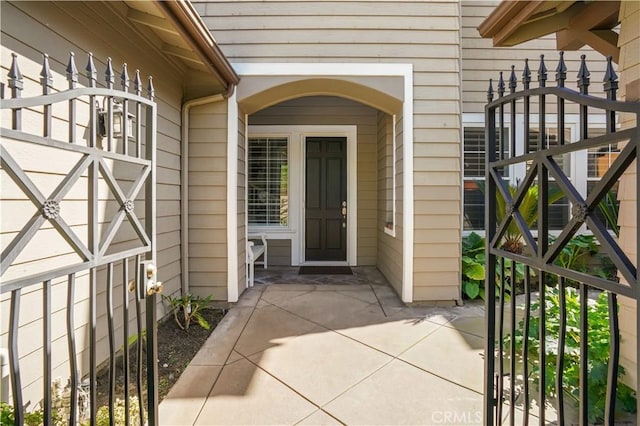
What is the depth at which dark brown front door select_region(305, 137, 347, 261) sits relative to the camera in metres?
5.50

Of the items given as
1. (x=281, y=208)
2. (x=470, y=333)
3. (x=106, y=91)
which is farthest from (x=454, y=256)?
(x=106, y=91)

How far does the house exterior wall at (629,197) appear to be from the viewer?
5.92ft

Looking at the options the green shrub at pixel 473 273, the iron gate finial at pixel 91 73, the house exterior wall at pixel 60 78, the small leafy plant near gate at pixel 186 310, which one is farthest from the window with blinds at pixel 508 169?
the iron gate finial at pixel 91 73

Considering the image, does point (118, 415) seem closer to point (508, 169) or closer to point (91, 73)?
point (91, 73)

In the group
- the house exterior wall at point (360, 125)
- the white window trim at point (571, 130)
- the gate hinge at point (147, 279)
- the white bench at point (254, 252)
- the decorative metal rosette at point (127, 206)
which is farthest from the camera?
the house exterior wall at point (360, 125)

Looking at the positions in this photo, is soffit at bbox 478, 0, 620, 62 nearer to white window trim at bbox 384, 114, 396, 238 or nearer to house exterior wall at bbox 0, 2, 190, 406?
white window trim at bbox 384, 114, 396, 238

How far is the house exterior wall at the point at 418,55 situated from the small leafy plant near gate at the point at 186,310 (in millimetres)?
2206

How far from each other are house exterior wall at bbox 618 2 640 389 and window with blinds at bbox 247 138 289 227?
4.24m

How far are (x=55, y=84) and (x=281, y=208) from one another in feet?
12.4

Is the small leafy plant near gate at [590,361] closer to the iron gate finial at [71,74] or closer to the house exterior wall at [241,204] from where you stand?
the iron gate finial at [71,74]

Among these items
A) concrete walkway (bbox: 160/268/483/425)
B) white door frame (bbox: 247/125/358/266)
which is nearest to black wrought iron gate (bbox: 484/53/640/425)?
concrete walkway (bbox: 160/268/483/425)

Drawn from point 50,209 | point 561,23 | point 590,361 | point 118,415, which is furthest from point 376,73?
point 118,415

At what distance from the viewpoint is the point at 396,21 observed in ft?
11.4

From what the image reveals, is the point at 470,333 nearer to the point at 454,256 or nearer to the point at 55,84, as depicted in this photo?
the point at 454,256
